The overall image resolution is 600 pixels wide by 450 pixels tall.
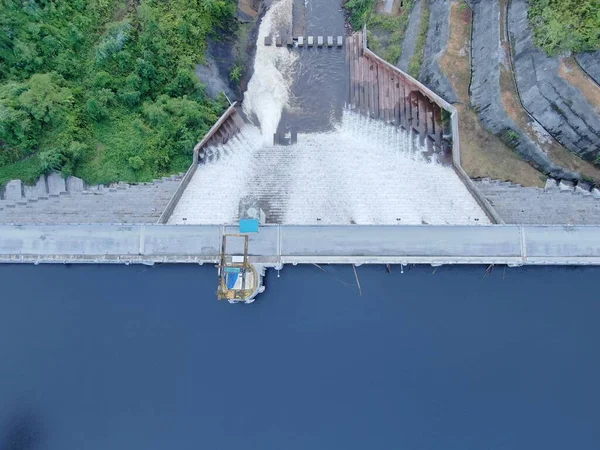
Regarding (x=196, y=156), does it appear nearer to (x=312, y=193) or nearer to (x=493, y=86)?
(x=312, y=193)

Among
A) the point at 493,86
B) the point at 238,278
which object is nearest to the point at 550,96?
the point at 493,86

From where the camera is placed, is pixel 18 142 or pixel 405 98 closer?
pixel 18 142

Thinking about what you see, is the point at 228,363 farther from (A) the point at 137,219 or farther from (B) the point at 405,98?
(B) the point at 405,98

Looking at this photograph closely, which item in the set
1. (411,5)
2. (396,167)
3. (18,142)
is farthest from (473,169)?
(18,142)

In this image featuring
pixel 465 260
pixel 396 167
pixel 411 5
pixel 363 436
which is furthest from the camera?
pixel 411 5

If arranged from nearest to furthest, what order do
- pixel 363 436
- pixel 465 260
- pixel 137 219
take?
pixel 363 436
pixel 465 260
pixel 137 219

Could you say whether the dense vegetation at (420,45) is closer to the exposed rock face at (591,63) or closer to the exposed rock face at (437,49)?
the exposed rock face at (437,49)
